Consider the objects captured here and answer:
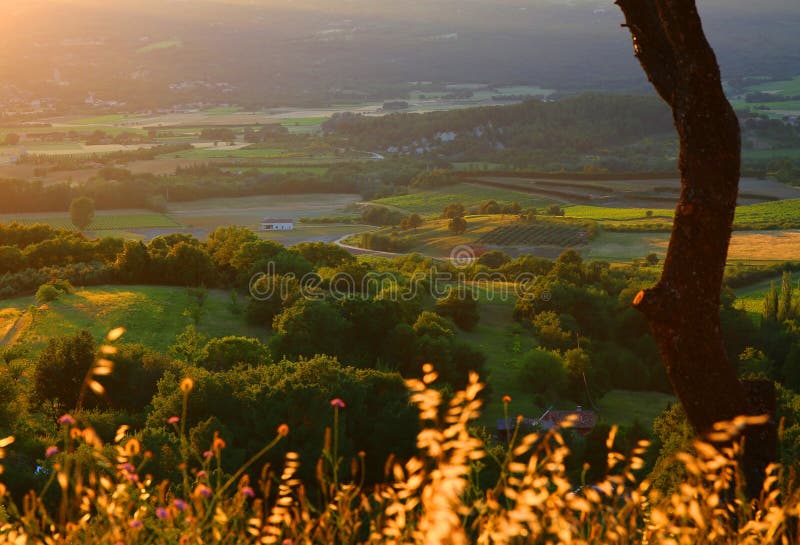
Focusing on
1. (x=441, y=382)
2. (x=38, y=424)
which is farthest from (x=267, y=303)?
→ (x=38, y=424)

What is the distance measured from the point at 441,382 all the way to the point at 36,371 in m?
13.8

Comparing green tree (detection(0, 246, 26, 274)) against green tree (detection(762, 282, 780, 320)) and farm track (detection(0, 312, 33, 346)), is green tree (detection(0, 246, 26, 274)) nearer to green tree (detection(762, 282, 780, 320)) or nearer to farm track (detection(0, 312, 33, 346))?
farm track (detection(0, 312, 33, 346))

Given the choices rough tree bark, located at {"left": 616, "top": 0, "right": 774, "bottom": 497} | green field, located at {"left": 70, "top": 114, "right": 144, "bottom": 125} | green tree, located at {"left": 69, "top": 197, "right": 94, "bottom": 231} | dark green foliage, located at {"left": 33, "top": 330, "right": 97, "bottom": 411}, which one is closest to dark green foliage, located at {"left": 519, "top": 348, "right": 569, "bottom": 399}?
dark green foliage, located at {"left": 33, "top": 330, "right": 97, "bottom": 411}

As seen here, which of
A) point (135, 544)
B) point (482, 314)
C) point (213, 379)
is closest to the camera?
point (135, 544)

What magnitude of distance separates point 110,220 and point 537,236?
48056 mm

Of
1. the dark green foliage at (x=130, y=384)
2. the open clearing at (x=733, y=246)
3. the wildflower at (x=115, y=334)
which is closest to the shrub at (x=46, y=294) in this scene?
the dark green foliage at (x=130, y=384)

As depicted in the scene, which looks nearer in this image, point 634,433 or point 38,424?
point 38,424

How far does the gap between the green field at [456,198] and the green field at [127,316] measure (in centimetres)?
7620

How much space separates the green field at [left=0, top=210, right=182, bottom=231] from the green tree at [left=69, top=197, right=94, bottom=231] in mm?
633

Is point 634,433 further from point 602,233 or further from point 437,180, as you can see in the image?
point 437,180

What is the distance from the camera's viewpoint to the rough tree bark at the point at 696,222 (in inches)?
262

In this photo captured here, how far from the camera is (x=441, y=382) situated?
105 feet

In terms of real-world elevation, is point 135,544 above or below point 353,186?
above

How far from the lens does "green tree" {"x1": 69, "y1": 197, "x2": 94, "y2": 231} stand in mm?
92875
